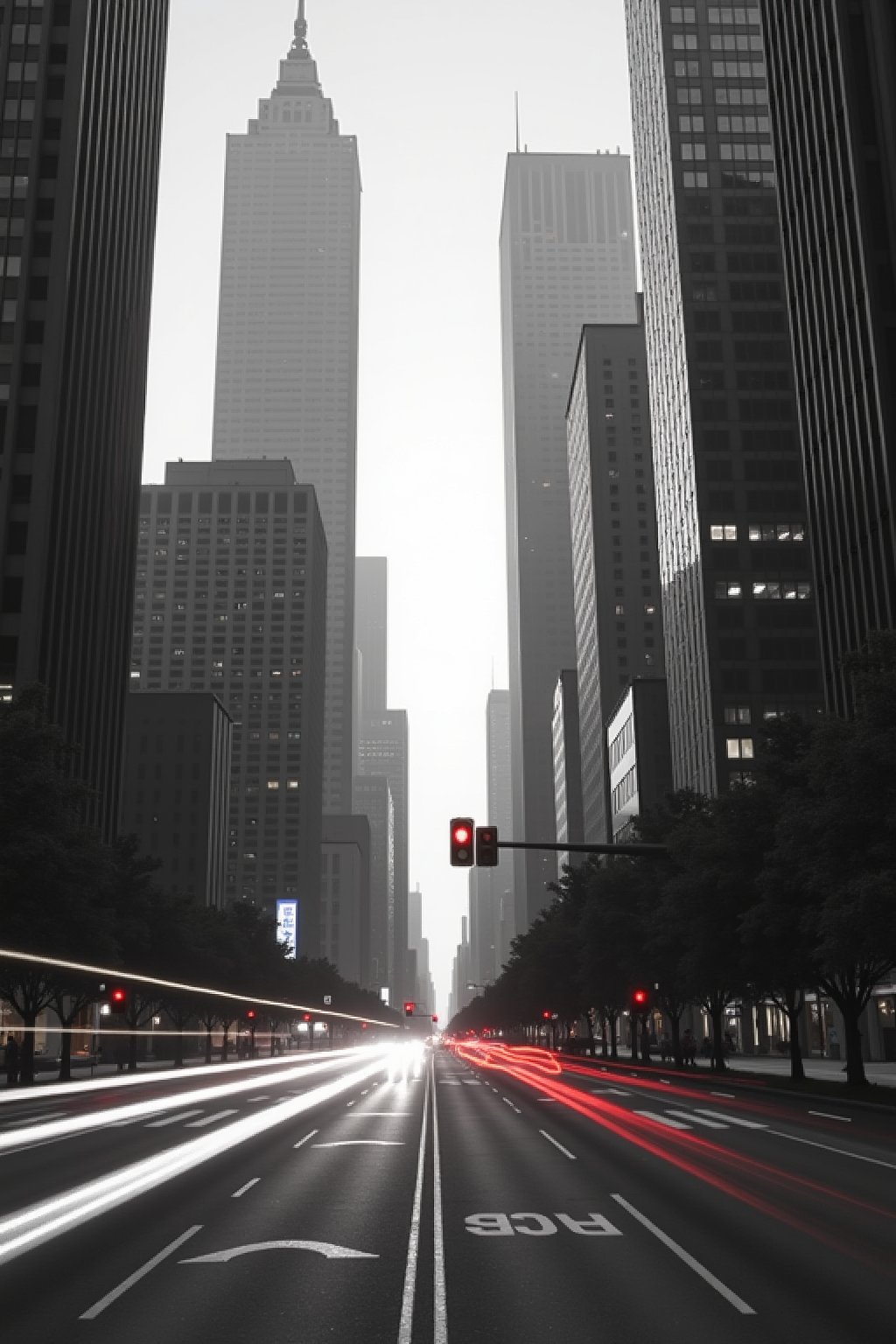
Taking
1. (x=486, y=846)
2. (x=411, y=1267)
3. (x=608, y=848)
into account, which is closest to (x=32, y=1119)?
(x=486, y=846)

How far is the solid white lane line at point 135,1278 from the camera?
10.00 m

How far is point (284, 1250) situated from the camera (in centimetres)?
1251

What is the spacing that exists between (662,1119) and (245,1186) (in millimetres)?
15282

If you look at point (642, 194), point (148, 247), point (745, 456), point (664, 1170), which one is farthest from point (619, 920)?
point (642, 194)

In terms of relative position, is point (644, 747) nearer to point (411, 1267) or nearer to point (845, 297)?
point (845, 297)

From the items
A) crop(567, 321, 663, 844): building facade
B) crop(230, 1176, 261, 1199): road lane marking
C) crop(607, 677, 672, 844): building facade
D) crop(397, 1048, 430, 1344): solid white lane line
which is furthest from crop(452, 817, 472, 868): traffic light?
crop(567, 321, 663, 844): building facade

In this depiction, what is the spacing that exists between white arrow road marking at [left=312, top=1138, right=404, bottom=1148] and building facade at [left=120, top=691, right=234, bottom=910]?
163m

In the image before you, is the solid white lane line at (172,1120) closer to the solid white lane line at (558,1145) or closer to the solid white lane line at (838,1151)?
the solid white lane line at (558,1145)

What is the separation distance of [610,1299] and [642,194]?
15657 cm

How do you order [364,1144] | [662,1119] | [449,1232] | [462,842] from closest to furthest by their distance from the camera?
[449,1232] < [364,1144] < [462,842] < [662,1119]

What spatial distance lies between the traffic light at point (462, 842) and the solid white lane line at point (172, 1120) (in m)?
10.4

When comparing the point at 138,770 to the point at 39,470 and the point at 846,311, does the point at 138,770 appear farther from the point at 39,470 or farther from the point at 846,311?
the point at 846,311

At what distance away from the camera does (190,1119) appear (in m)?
30.5

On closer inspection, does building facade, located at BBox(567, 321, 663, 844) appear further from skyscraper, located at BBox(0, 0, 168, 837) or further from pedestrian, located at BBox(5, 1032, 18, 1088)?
pedestrian, located at BBox(5, 1032, 18, 1088)
